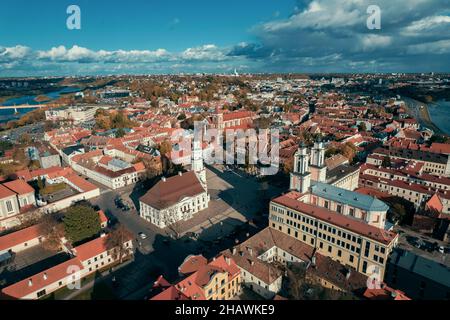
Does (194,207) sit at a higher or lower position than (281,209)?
lower

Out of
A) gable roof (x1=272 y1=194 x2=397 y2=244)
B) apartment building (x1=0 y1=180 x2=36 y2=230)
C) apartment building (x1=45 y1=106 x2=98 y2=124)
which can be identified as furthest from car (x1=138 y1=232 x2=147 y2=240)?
apartment building (x1=45 y1=106 x2=98 y2=124)

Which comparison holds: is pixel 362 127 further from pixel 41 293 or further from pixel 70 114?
pixel 70 114

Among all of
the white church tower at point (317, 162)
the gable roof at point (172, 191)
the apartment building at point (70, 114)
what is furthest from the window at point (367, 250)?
the apartment building at point (70, 114)

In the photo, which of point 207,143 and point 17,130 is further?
point 17,130

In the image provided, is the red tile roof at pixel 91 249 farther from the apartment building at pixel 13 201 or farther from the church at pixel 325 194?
the church at pixel 325 194

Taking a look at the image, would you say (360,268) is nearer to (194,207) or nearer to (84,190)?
(194,207)
